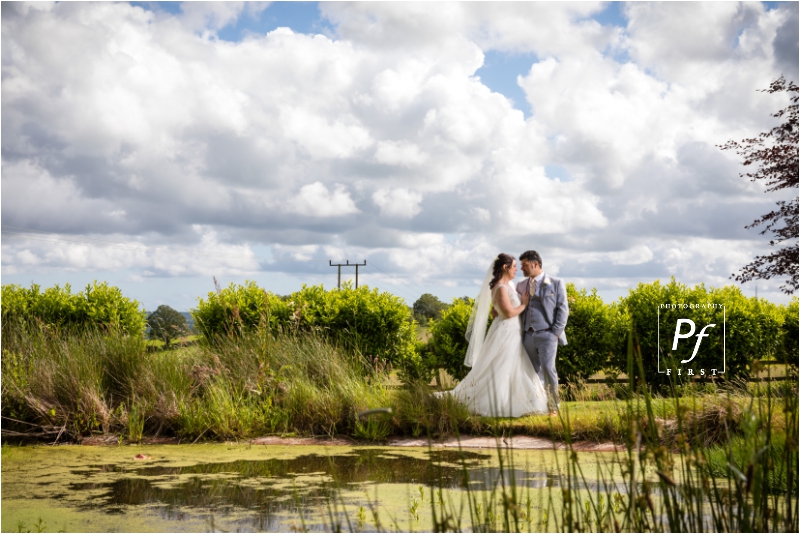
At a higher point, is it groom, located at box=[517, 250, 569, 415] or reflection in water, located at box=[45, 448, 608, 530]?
groom, located at box=[517, 250, 569, 415]

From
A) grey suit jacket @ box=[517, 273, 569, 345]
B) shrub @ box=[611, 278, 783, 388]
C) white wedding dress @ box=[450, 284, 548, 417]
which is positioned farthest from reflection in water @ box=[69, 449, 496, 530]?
shrub @ box=[611, 278, 783, 388]

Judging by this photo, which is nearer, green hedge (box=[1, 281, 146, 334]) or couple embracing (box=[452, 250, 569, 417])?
couple embracing (box=[452, 250, 569, 417])

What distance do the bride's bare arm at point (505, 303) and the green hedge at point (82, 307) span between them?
23.8 feet

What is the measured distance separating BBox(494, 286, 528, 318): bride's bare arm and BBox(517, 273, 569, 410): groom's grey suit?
0.21 meters

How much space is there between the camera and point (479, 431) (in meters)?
7.80

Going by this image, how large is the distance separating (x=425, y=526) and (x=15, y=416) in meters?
6.02

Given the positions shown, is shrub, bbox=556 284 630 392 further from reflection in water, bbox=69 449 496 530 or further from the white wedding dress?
reflection in water, bbox=69 449 496 530

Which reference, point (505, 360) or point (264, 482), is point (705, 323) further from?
point (264, 482)

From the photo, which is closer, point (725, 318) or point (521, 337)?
point (521, 337)

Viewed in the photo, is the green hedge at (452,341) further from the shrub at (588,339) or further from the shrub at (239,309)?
the shrub at (239,309)

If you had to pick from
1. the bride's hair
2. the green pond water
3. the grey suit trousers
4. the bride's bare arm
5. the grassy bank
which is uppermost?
the bride's hair

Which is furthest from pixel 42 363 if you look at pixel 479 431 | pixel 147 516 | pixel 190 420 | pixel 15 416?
pixel 479 431

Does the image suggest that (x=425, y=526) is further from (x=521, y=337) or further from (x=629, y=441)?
(x=521, y=337)

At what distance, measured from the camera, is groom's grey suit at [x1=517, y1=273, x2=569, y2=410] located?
8.70m
